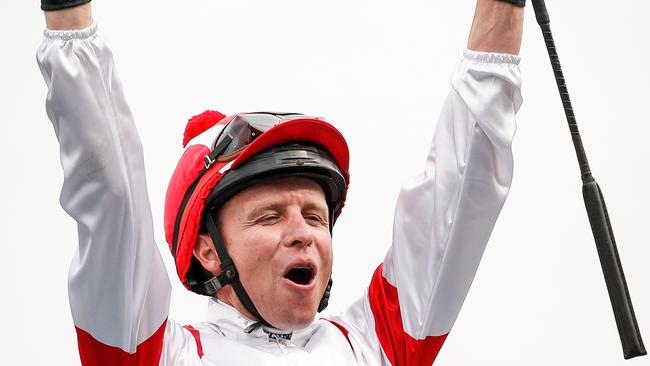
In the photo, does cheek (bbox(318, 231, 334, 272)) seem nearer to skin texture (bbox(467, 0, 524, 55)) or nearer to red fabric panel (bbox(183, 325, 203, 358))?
red fabric panel (bbox(183, 325, 203, 358))

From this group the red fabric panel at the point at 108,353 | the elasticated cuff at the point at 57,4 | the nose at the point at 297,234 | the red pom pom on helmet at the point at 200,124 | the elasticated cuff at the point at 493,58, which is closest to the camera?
the elasticated cuff at the point at 57,4

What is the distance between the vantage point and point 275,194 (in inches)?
88.2

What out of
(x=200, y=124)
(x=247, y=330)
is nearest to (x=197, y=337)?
(x=247, y=330)

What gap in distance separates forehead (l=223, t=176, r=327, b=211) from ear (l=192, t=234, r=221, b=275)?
0.29 feet

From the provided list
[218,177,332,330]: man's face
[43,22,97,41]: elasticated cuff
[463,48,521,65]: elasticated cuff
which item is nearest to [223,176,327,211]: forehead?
[218,177,332,330]: man's face

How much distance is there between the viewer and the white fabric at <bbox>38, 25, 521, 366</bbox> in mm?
1806

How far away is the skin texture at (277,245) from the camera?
2.17m

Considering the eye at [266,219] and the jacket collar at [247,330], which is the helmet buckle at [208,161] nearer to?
the eye at [266,219]

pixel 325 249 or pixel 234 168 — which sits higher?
pixel 234 168

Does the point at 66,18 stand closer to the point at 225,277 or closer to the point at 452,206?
the point at 225,277

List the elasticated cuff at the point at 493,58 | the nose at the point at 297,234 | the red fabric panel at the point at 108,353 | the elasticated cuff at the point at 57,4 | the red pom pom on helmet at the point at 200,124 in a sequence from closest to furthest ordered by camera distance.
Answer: the elasticated cuff at the point at 57,4
the red fabric panel at the point at 108,353
the elasticated cuff at the point at 493,58
the nose at the point at 297,234
the red pom pom on helmet at the point at 200,124

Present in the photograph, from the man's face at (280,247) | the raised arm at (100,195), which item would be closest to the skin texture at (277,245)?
the man's face at (280,247)

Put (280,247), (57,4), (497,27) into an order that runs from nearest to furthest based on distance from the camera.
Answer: (57,4) → (497,27) → (280,247)

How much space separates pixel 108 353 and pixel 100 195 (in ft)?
1.11
